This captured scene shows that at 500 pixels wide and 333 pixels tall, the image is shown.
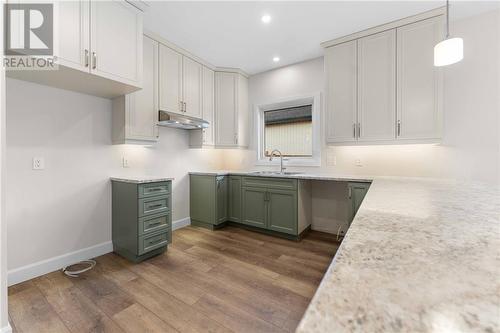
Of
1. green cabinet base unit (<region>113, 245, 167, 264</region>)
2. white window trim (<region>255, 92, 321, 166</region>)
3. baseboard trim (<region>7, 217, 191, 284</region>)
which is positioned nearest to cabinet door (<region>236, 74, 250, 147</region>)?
white window trim (<region>255, 92, 321, 166</region>)

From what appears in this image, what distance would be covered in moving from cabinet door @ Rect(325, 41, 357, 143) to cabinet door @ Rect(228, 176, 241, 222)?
1.52 m

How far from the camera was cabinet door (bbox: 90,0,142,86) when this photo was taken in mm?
1927

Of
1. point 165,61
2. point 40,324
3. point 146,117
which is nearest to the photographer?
point 40,324

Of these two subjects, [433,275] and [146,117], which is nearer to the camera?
[433,275]

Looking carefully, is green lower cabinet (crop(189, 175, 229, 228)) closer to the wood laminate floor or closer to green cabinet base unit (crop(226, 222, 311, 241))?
green cabinet base unit (crop(226, 222, 311, 241))

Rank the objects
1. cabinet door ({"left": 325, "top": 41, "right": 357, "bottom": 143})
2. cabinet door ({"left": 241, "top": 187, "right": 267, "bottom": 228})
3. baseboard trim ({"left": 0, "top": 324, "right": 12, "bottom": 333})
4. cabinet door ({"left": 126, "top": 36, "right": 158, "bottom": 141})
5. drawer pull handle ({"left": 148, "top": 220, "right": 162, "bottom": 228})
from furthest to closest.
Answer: cabinet door ({"left": 241, "top": 187, "right": 267, "bottom": 228})
cabinet door ({"left": 325, "top": 41, "right": 357, "bottom": 143})
cabinet door ({"left": 126, "top": 36, "right": 158, "bottom": 141})
drawer pull handle ({"left": 148, "top": 220, "right": 162, "bottom": 228})
baseboard trim ({"left": 0, "top": 324, "right": 12, "bottom": 333})

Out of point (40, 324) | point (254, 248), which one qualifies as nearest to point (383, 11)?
point (254, 248)

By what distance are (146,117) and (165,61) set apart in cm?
85

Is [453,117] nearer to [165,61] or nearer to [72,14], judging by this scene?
[165,61]

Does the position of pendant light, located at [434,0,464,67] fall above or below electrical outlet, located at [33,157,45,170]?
above

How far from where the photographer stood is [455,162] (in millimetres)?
2445

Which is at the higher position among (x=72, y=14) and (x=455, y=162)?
(x=72, y=14)

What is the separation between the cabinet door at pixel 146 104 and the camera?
2.54m

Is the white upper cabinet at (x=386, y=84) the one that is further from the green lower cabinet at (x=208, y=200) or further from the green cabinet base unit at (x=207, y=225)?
the green cabinet base unit at (x=207, y=225)
